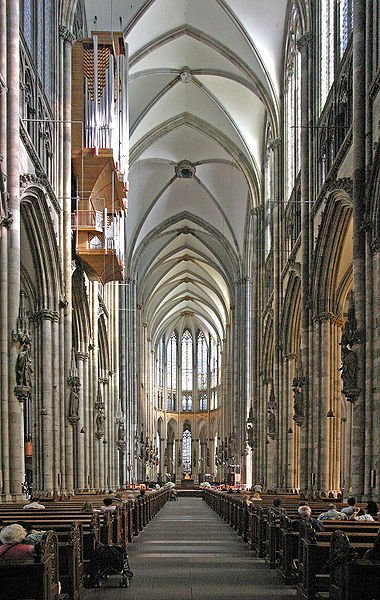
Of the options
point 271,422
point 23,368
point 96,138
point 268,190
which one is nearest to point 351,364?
point 23,368

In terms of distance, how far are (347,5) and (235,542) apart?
1443 cm

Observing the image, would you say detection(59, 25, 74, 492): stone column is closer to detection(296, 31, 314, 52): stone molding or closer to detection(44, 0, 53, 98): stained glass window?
detection(44, 0, 53, 98): stained glass window

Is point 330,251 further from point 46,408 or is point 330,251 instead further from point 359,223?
point 46,408

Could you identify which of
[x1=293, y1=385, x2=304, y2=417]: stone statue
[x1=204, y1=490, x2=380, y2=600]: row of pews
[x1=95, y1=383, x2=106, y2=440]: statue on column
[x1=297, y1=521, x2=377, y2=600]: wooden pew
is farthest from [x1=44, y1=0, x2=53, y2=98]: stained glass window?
[x1=297, y1=521, x2=377, y2=600]: wooden pew

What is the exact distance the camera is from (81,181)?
28.8 m

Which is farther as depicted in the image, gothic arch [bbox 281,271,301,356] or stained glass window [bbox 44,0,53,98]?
gothic arch [bbox 281,271,301,356]

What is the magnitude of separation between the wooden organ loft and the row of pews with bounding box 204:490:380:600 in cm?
1328

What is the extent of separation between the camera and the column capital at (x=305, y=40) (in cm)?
2866

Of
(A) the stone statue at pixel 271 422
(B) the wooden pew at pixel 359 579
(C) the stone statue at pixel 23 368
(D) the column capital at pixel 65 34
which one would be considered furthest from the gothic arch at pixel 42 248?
(B) the wooden pew at pixel 359 579

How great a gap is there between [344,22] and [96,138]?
27.1 ft

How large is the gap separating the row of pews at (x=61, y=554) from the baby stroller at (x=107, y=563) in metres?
0.02

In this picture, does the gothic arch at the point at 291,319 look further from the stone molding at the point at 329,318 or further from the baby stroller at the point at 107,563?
the baby stroller at the point at 107,563

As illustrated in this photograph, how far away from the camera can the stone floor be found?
11.5 meters

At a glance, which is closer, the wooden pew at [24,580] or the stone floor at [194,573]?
the wooden pew at [24,580]
